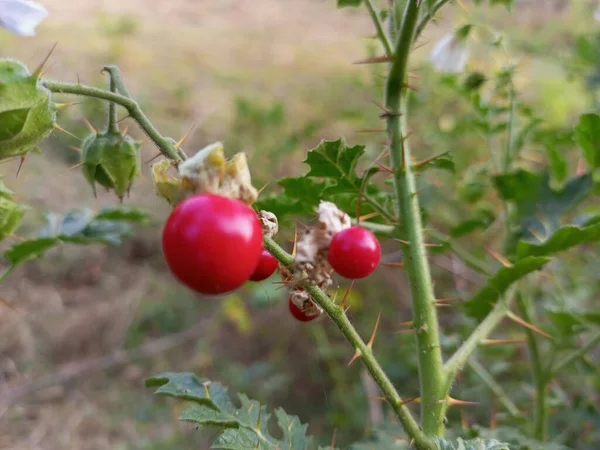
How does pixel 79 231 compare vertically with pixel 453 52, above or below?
below

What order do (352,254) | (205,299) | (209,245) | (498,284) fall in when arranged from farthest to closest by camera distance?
(205,299) → (498,284) → (352,254) → (209,245)

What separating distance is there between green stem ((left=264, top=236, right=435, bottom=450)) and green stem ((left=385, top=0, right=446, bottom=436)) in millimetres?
111

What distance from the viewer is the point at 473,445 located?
87 cm

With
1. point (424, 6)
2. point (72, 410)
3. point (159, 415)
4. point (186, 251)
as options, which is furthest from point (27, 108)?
point (72, 410)

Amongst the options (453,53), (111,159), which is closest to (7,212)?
(111,159)

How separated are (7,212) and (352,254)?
81 cm

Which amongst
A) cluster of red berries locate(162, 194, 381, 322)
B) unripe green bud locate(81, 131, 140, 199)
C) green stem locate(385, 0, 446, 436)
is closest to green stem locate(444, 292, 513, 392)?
green stem locate(385, 0, 446, 436)

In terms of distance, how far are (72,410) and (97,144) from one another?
8.22 feet

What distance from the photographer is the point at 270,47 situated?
6.24 metres

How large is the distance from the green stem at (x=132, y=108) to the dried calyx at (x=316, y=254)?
21 centimetres

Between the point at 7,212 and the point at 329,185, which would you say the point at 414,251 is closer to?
the point at 329,185

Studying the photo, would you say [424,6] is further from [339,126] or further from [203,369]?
[339,126]

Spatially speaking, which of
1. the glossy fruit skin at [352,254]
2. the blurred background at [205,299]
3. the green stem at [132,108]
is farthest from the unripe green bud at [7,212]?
the glossy fruit skin at [352,254]

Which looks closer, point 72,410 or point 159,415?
point 159,415
